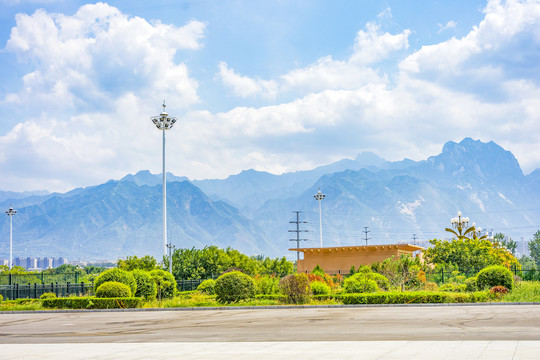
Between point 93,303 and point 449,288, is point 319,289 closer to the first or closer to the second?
point 449,288

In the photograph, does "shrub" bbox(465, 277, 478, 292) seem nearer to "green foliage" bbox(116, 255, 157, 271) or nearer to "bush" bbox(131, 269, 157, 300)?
"bush" bbox(131, 269, 157, 300)

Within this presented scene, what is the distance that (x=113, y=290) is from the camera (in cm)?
2831

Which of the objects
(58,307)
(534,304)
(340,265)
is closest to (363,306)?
(534,304)

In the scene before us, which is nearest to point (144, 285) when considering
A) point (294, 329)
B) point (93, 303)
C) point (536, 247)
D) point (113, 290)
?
point (113, 290)

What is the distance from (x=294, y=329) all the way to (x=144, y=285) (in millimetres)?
15631

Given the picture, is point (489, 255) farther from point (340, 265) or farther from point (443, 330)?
point (443, 330)

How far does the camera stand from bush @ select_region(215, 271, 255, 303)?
92.1 feet

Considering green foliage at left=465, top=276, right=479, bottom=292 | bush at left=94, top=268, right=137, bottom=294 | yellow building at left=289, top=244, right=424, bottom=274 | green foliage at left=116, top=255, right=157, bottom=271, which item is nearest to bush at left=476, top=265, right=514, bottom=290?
green foliage at left=465, top=276, right=479, bottom=292

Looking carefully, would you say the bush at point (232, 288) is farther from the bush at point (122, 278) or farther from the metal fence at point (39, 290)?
the metal fence at point (39, 290)

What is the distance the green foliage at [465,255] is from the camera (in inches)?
1747

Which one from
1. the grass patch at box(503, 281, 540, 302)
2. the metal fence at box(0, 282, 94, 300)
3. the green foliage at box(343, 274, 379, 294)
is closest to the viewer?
the grass patch at box(503, 281, 540, 302)

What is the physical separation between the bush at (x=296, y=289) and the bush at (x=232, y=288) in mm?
2041

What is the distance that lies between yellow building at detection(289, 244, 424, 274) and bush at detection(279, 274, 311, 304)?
22732 millimetres

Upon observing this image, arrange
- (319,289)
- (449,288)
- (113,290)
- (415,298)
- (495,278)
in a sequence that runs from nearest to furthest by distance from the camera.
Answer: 1. (415,298)
2. (113,290)
3. (495,278)
4. (319,289)
5. (449,288)
